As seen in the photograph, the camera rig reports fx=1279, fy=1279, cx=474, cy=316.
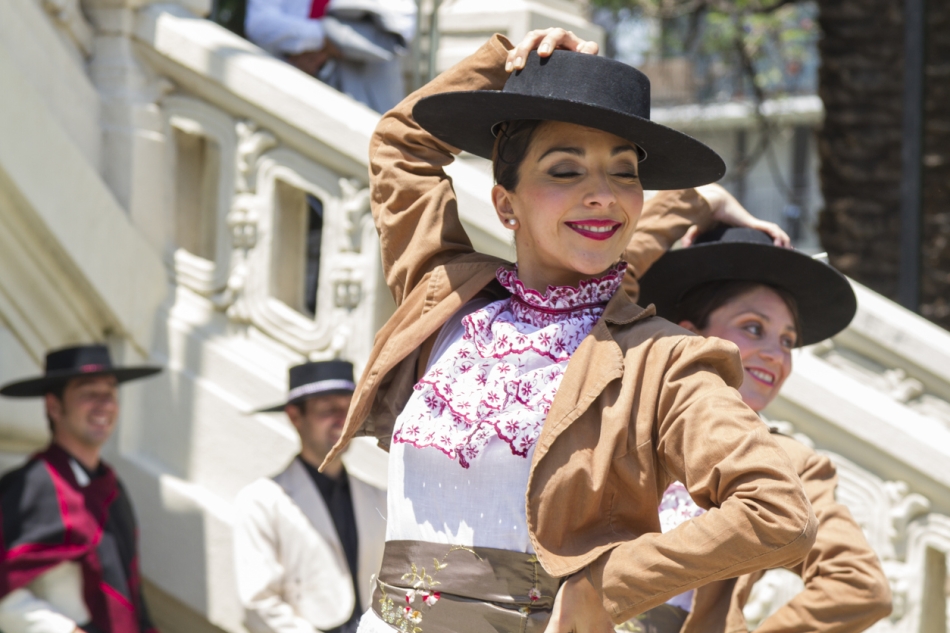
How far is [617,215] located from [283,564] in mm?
2498

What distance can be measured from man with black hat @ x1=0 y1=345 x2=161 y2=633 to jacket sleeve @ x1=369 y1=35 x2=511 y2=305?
Result: 78.8 inches

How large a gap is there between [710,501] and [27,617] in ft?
9.02

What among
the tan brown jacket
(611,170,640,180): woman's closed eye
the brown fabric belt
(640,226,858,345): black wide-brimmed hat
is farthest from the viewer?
(640,226,858,345): black wide-brimmed hat

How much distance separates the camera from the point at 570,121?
228 cm

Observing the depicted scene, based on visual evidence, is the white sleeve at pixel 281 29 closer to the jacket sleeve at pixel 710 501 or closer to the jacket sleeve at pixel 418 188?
the jacket sleeve at pixel 418 188

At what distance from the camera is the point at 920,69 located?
579cm

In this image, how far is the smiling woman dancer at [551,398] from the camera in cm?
201

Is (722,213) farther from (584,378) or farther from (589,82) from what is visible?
(584,378)

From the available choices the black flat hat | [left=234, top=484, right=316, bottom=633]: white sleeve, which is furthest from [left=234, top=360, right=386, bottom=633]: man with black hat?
the black flat hat

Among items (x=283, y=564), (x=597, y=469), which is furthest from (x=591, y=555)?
(x=283, y=564)

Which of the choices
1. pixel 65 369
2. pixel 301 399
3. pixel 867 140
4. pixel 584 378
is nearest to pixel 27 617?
pixel 65 369

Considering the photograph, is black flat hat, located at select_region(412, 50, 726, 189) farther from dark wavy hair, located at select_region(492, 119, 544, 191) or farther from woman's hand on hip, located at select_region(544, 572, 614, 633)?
woman's hand on hip, located at select_region(544, 572, 614, 633)

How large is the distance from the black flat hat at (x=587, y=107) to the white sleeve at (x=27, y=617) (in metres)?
2.36

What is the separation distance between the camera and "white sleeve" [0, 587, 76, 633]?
4.03 meters
